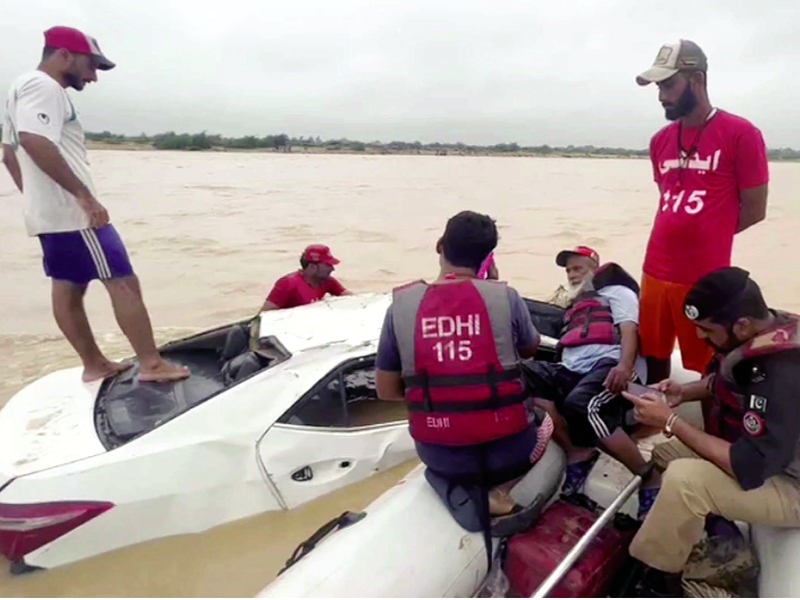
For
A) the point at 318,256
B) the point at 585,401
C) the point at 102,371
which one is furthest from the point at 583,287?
the point at 102,371

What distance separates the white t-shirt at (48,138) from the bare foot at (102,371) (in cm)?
81

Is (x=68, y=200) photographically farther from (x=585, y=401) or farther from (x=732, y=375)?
(x=732, y=375)

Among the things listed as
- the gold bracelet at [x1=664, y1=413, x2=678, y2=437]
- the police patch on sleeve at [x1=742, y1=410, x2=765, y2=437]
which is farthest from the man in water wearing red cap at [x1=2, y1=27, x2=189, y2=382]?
the police patch on sleeve at [x1=742, y1=410, x2=765, y2=437]

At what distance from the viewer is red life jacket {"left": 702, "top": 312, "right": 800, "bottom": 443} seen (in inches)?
86.3

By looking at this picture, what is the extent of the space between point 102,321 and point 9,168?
14.4 feet

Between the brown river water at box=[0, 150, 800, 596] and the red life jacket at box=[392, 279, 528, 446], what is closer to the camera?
the red life jacket at box=[392, 279, 528, 446]

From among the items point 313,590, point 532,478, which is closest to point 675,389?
point 532,478

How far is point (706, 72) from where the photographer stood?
10.7 feet

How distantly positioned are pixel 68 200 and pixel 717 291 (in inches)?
131

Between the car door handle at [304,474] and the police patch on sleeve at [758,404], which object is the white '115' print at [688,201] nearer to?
the police patch on sleeve at [758,404]

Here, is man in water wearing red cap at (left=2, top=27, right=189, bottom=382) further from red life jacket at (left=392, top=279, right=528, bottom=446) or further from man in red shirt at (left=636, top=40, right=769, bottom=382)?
man in red shirt at (left=636, top=40, right=769, bottom=382)

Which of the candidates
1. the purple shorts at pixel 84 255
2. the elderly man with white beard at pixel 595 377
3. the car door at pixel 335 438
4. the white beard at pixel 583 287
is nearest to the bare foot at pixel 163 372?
the purple shorts at pixel 84 255

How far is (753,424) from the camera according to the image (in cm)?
223

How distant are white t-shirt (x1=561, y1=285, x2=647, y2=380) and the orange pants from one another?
0.27 feet
